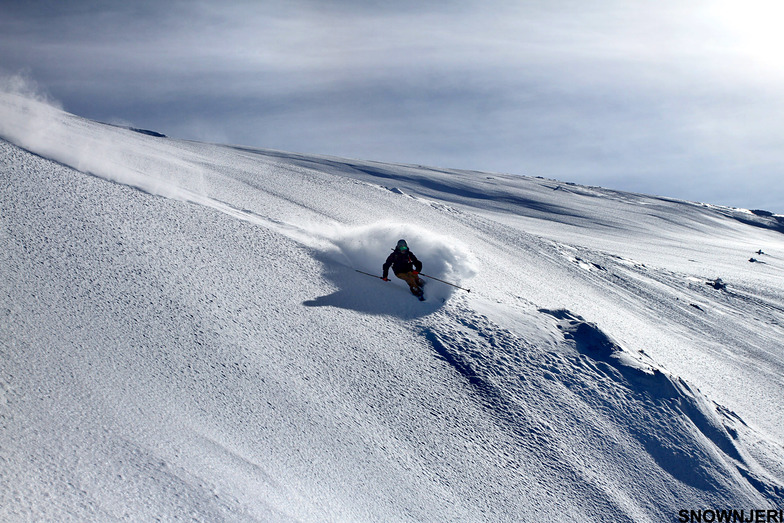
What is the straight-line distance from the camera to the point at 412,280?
10.0 metres

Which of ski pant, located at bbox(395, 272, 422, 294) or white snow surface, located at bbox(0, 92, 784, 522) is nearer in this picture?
white snow surface, located at bbox(0, 92, 784, 522)

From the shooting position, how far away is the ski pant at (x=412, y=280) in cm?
999

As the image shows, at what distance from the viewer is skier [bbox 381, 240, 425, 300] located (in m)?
10.1

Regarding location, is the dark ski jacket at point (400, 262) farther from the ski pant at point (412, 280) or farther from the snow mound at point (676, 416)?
the snow mound at point (676, 416)

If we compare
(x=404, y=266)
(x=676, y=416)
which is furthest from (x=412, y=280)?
(x=676, y=416)

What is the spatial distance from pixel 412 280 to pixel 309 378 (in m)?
3.81

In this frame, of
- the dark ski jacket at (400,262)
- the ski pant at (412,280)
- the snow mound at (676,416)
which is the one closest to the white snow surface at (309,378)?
the snow mound at (676,416)

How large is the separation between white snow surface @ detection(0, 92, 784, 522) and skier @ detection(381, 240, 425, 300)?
0.26 m

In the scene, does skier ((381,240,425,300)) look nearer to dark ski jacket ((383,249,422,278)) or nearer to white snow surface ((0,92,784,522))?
dark ski jacket ((383,249,422,278))

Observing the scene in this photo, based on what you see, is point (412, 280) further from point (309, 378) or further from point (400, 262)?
point (309, 378)

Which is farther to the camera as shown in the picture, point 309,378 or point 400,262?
point 400,262

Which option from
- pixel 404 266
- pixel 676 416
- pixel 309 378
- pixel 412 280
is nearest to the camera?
pixel 309 378

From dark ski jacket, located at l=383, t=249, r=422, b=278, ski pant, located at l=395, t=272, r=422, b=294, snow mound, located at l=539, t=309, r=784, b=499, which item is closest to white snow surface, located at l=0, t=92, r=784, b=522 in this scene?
snow mound, located at l=539, t=309, r=784, b=499

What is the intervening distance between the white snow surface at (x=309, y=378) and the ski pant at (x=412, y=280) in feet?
0.75
